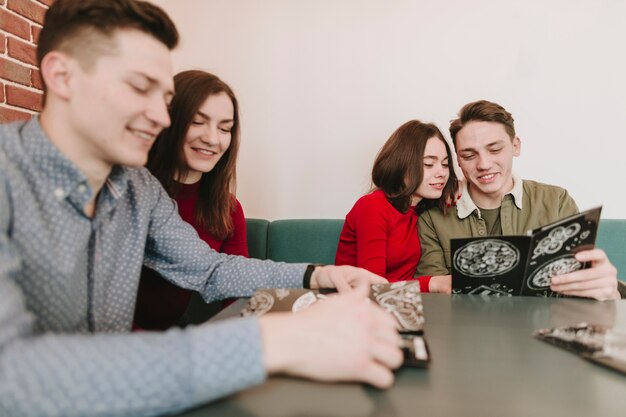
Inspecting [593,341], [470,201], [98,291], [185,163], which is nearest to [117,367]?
[98,291]

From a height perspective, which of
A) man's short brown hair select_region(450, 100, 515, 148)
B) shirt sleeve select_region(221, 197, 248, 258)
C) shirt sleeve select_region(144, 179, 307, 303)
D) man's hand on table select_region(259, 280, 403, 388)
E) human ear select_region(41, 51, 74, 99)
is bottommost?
shirt sleeve select_region(221, 197, 248, 258)

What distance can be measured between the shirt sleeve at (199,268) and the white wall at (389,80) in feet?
4.74

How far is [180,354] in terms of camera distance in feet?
1.69

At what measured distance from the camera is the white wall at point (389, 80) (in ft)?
7.15

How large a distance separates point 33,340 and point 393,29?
7.59 feet

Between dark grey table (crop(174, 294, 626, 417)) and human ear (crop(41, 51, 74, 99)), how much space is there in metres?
0.63

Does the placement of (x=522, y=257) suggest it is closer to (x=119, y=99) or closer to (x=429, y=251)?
(x=429, y=251)

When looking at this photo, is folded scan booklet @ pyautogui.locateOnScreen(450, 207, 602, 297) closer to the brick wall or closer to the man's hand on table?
the man's hand on table

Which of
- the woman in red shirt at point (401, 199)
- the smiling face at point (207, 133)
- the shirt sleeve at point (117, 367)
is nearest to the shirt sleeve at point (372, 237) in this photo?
the woman in red shirt at point (401, 199)

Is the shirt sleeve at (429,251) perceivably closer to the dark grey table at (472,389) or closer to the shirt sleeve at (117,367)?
the dark grey table at (472,389)

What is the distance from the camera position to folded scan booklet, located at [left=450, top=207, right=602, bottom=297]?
1026 mm

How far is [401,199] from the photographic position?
73.2 inches

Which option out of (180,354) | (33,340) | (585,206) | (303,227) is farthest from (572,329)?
(585,206)

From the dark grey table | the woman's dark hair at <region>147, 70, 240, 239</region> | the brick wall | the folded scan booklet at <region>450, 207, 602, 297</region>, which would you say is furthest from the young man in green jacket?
the brick wall
